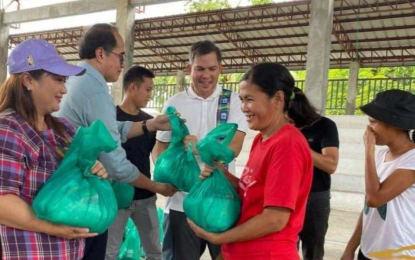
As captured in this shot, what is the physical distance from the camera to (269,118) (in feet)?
4.66

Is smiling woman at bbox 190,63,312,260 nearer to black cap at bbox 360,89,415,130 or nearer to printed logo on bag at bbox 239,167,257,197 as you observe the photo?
printed logo on bag at bbox 239,167,257,197

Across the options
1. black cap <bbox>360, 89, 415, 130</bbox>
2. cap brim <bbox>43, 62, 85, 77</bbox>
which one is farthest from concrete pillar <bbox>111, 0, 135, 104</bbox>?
black cap <bbox>360, 89, 415, 130</bbox>

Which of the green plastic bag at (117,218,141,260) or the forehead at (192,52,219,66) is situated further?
the green plastic bag at (117,218,141,260)

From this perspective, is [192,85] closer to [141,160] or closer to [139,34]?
[141,160]

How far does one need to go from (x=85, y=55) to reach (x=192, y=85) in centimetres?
64

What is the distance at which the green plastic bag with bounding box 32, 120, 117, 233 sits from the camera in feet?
4.17

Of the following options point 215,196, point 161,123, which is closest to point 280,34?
point 161,123

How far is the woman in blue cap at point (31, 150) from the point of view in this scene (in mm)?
1279

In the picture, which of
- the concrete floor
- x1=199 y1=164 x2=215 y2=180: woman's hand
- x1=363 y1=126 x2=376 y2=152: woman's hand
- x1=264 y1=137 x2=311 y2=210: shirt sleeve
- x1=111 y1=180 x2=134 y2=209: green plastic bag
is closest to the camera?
x1=264 y1=137 x2=311 y2=210: shirt sleeve

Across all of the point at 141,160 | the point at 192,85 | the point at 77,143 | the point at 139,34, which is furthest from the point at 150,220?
the point at 139,34

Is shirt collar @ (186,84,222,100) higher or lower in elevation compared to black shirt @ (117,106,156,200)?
higher

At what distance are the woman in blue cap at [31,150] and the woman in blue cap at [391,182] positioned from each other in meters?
1.09

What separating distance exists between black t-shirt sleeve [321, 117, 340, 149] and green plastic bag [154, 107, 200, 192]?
925 mm

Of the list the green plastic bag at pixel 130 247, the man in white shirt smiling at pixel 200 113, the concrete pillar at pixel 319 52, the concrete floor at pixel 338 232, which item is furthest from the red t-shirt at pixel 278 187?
the concrete pillar at pixel 319 52
